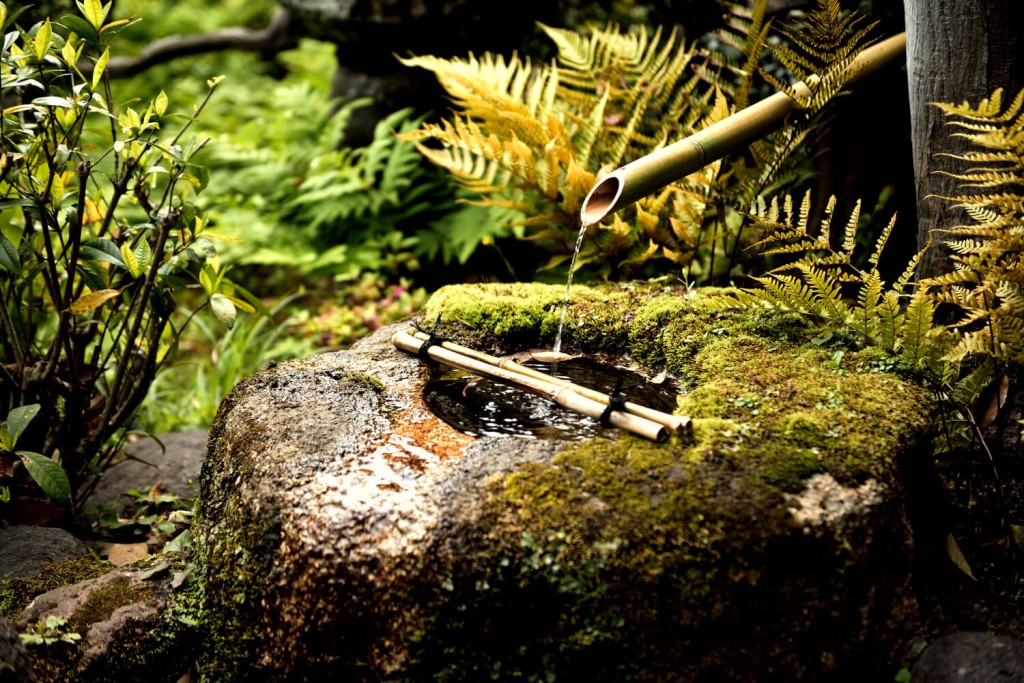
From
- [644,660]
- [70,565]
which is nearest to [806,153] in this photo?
[644,660]

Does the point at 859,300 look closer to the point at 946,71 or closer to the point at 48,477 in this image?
the point at 946,71

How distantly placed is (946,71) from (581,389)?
5.91 ft

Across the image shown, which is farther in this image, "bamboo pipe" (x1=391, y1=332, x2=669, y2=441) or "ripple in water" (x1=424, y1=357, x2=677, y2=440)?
"ripple in water" (x1=424, y1=357, x2=677, y2=440)

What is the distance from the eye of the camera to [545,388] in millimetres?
2584

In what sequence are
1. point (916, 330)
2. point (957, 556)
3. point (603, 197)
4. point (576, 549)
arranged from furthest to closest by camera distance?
1. point (603, 197)
2. point (916, 330)
3. point (957, 556)
4. point (576, 549)

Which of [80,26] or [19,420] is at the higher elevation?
[80,26]

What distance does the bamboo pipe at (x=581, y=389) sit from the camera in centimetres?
222

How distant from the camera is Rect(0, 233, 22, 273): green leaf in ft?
8.19

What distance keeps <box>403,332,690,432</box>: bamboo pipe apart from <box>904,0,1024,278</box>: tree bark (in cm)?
133

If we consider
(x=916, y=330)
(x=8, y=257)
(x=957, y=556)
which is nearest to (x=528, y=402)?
(x=916, y=330)

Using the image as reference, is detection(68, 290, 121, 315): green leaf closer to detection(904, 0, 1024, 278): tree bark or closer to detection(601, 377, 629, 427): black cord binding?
detection(601, 377, 629, 427): black cord binding

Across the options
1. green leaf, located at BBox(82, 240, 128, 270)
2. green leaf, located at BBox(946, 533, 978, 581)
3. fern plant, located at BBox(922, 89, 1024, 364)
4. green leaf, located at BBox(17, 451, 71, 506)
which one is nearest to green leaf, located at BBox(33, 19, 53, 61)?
green leaf, located at BBox(82, 240, 128, 270)

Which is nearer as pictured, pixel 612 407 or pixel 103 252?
pixel 612 407

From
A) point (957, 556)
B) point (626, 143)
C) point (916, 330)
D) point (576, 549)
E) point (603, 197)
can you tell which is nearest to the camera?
point (576, 549)
